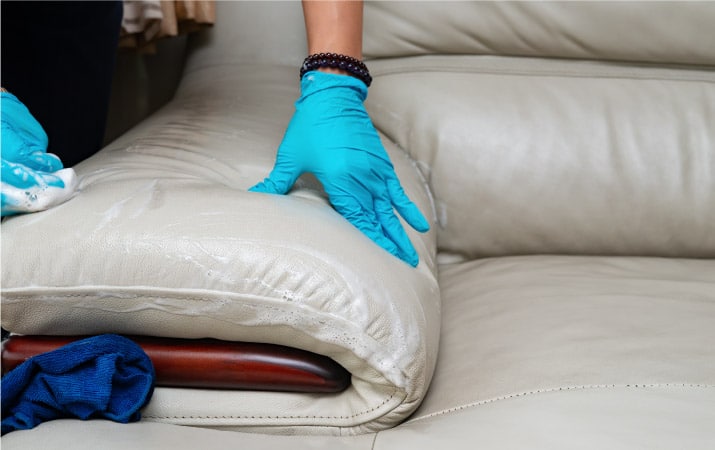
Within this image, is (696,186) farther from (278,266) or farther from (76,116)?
(76,116)

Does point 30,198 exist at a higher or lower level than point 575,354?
higher

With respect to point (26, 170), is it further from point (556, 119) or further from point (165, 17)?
point (556, 119)

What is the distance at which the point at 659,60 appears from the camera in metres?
1.18

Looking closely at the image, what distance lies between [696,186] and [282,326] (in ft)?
2.61

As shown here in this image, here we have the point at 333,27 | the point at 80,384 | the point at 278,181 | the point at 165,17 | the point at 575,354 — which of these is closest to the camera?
the point at 80,384

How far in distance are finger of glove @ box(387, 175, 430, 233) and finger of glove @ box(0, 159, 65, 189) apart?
393mm

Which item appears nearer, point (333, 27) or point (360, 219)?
point (360, 219)

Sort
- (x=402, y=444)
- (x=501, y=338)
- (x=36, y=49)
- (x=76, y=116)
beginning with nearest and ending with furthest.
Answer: (x=402, y=444), (x=501, y=338), (x=36, y=49), (x=76, y=116)

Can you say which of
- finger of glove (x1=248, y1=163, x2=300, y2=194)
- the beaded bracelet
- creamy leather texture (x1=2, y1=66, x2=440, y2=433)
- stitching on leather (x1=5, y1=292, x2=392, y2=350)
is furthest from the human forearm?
stitching on leather (x1=5, y1=292, x2=392, y2=350)

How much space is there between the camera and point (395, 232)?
32.8 inches

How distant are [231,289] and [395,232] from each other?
0.79 feet

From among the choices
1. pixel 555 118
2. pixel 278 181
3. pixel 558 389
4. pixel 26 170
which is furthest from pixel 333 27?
pixel 558 389

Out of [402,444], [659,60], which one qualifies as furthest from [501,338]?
[659,60]

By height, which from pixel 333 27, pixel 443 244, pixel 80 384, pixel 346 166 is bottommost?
pixel 443 244
